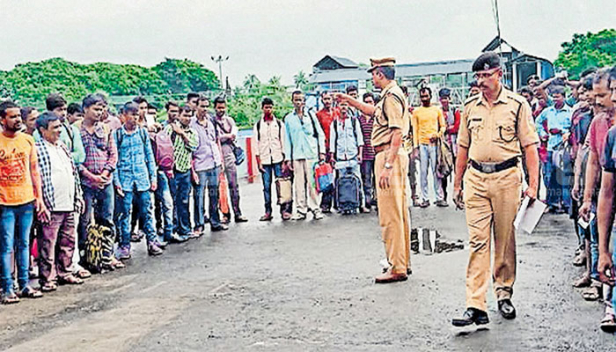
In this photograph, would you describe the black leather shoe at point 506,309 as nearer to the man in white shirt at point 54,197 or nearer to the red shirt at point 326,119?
the man in white shirt at point 54,197

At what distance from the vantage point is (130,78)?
4025 centimetres

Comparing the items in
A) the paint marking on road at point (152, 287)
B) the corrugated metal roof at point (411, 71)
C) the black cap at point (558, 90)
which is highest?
the corrugated metal roof at point (411, 71)

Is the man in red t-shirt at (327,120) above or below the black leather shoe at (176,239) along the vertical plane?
above

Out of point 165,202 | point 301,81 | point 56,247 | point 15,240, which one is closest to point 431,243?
point 165,202

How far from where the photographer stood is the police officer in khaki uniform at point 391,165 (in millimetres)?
6727

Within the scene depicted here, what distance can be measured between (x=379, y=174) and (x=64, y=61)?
119ft

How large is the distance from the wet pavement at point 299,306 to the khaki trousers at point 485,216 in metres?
0.35

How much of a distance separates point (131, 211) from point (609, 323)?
18.8 feet

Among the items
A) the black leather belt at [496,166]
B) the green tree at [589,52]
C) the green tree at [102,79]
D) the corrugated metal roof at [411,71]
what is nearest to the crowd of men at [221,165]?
the black leather belt at [496,166]

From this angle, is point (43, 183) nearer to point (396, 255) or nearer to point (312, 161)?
point (396, 255)

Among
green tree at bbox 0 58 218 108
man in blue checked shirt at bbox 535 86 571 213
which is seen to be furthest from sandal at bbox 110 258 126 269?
green tree at bbox 0 58 218 108

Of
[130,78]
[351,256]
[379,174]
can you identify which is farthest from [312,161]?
[130,78]

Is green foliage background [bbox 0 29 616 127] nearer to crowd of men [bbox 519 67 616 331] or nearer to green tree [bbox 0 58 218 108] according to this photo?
green tree [bbox 0 58 218 108]

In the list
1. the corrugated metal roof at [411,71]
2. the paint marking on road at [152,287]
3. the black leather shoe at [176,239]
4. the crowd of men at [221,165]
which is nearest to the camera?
the crowd of men at [221,165]
